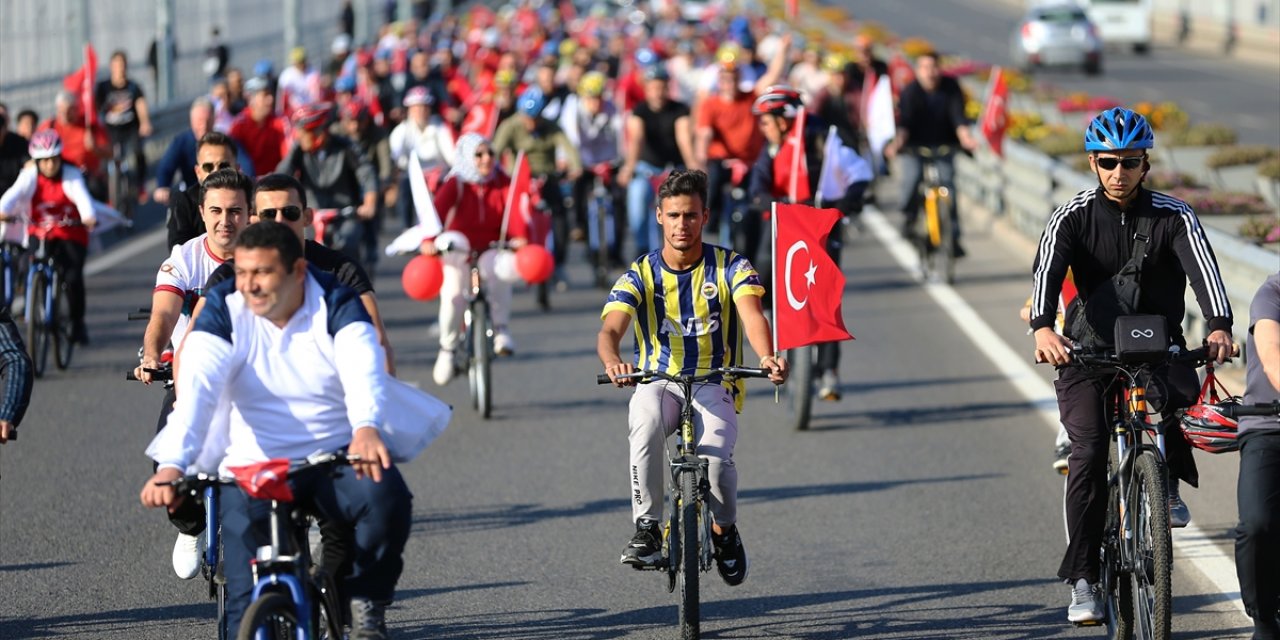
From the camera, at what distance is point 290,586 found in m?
6.12

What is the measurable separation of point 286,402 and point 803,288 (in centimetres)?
289

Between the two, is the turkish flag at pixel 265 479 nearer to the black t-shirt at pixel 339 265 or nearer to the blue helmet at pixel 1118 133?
the black t-shirt at pixel 339 265

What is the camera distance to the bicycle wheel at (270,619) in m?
5.89

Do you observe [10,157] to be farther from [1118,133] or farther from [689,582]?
[1118,133]

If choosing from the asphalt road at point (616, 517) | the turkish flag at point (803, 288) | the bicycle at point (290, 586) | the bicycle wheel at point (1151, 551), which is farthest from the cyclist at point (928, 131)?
the bicycle at point (290, 586)

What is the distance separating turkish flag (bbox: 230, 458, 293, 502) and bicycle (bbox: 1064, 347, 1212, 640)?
2709 mm

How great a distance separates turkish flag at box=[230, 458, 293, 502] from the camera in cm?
614

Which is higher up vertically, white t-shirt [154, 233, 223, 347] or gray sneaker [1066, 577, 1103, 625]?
white t-shirt [154, 233, 223, 347]

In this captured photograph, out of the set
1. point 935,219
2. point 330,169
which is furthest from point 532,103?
point 935,219

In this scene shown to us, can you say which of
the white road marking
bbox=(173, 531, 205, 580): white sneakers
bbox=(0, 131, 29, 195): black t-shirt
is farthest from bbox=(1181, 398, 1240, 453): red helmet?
bbox=(0, 131, 29, 195): black t-shirt

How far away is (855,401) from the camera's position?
1369 centimetres

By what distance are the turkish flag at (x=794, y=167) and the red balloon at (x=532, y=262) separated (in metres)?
1.58

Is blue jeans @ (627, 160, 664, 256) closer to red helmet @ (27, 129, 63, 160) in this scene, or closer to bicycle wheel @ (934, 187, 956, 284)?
bicycle wheel @ (934, 187, 956, 284)

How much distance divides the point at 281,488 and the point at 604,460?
5.65 m
